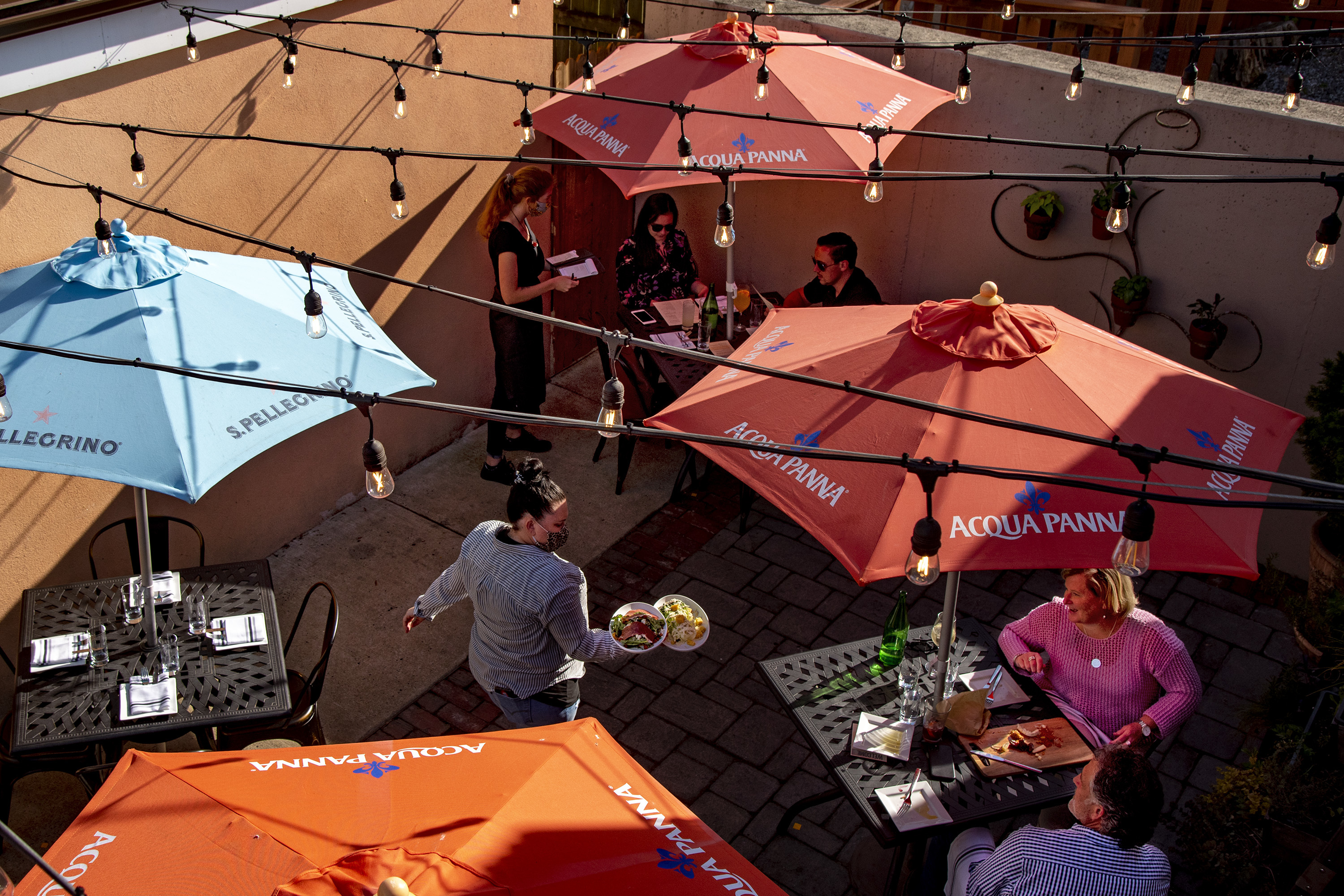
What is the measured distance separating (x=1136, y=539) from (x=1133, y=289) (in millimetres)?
4436

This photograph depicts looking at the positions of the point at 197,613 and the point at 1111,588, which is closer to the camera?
the point at 1111,588

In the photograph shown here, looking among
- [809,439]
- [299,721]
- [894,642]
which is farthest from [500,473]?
[809,439]

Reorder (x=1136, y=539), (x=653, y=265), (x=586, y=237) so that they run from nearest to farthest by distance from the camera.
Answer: (x=1136, y=539) < (x=653, y=265) < (x=586, y=237)

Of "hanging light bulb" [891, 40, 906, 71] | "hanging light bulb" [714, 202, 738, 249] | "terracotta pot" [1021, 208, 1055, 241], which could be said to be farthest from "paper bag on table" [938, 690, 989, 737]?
"hanging light bulb" [891, 40, 906, 71]

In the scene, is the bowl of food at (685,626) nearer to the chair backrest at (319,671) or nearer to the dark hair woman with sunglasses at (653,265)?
the chair backrest at (319,671)

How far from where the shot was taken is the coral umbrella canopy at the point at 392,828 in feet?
8.42

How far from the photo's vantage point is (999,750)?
4.30 meters

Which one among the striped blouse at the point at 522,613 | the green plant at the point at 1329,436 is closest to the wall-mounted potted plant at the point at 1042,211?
the green plant at the point at 1329,436

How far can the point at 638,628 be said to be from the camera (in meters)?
4.74

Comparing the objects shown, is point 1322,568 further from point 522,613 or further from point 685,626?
point 522,613

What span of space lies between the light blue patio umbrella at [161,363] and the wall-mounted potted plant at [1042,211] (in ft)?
14.4

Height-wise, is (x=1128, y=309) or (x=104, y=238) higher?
(x=104, y=238)

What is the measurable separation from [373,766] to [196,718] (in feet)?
6.28

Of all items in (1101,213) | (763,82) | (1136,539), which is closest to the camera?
(1136,539)
